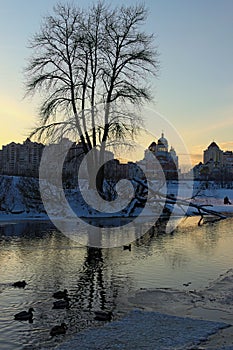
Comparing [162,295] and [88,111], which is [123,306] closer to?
[162,295]

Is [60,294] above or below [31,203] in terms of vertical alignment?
below

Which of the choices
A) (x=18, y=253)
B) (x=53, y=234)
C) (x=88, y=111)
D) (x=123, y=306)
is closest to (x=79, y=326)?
(x=123, y=306)

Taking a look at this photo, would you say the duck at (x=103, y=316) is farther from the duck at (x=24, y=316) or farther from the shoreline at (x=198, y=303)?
the duck at (x=24, y=316)

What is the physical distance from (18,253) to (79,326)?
25.7 feet

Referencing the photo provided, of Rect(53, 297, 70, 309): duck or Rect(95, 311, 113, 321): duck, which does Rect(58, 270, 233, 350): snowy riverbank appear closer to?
Rect(95, 311, 113, 321): duck

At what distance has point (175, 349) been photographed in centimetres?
729

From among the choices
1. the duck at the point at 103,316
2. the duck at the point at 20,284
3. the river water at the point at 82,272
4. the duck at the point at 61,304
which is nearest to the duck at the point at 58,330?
the river water at the point at 82,272

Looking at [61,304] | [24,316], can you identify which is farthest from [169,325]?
[24,316]

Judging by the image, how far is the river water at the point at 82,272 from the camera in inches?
337

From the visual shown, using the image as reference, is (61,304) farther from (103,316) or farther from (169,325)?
(169,325)

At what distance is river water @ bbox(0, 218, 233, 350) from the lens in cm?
857

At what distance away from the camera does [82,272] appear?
12914 millimetres

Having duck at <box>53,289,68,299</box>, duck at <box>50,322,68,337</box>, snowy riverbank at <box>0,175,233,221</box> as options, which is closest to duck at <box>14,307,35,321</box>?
duck at <box>50,322,68,337</box>

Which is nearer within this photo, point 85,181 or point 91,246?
point 91,246
